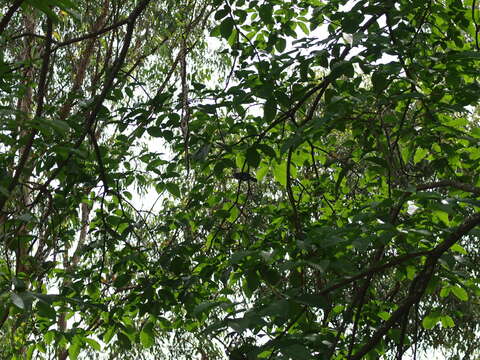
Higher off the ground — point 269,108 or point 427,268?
point 269,108

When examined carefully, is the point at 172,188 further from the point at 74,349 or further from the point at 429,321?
the point at 429,321

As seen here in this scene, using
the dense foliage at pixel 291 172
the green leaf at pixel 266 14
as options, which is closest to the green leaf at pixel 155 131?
the dense foliage at pixel 291 172

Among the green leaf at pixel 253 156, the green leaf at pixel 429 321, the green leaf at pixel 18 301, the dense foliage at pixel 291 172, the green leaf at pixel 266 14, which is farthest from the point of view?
the green leaf at pixel 266 14

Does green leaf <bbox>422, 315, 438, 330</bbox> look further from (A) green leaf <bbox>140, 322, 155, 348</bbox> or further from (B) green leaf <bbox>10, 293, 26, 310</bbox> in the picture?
(B) green leaf <bbox>10, 293, 26, 310</bbox>

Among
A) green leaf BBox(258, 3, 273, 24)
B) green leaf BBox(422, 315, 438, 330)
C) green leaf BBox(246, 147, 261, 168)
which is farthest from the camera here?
green leaf BBox(258, 3, 273, 24)

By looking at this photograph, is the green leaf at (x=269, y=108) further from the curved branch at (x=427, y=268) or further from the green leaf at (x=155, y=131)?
the curved branch at (x=427, y=268)

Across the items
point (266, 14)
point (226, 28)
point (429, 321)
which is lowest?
point (429, 321)

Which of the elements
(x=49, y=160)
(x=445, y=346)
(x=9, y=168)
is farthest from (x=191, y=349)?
(x=49, y=160)

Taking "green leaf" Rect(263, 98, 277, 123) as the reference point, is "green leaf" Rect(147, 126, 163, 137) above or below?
above

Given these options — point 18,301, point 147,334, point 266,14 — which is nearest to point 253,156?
point 266,14

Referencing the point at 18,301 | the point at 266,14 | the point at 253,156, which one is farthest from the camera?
the point at 266,14

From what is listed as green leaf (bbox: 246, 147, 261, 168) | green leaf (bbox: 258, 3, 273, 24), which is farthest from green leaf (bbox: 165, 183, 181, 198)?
green leaf (bbox: 258, 3, 273, 24)

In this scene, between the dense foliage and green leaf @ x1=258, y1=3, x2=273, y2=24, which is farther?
green leaf @ x1=258, y1=3, x2=273, y2=24

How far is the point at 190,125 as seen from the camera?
2291 millimetres
